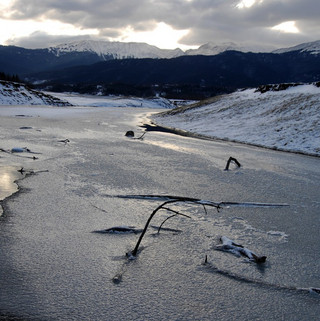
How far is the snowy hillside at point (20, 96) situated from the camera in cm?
5676

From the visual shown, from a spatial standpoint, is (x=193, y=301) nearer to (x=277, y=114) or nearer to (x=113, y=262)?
(x=113, y=262)

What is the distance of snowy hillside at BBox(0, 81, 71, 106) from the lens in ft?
186

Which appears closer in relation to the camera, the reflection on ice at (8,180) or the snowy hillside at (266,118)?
the reflection on ice at (8,180)

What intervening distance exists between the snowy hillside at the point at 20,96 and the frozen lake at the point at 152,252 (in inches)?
2154

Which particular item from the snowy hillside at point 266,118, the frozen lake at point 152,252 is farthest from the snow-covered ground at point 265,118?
the frozen lake at point 152,252

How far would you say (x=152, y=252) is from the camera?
4094 millimetres

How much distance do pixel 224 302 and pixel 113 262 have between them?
133cm

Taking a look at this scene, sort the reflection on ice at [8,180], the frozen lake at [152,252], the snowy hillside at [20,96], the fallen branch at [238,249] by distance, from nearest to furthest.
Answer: the frozen lake at [152,252] < the fallen branch at [238,249] < the reflection on ice at [8,180] < the snowy hillside at [20,96]

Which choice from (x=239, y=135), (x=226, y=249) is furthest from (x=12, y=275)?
(x=239, y=135)

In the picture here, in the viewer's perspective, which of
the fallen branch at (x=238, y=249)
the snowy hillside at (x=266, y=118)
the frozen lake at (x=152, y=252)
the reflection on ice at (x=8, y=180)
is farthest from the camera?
the snowy hillside at (x=266, y=118)

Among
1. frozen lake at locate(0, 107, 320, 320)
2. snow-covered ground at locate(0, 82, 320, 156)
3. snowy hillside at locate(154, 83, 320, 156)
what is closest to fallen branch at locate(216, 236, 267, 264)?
frozen lake at locate(0, 107, 320, 320)

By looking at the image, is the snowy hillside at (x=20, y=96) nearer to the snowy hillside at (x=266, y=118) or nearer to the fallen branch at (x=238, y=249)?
the snowy hillside at (x=266, y=118)

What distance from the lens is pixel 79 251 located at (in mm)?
4035

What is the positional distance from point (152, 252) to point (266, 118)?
68.5 feet
